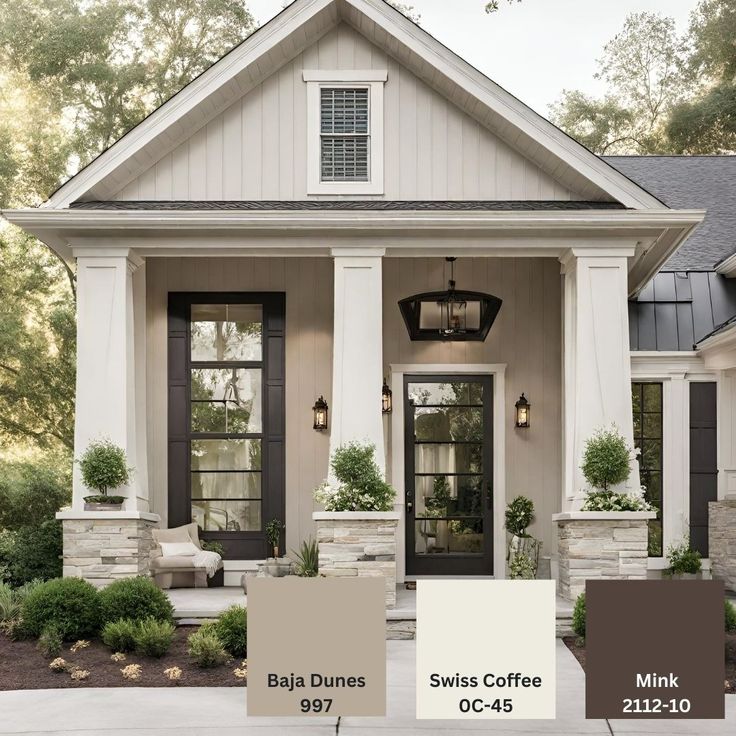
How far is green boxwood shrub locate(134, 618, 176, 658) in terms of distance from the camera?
315 inches

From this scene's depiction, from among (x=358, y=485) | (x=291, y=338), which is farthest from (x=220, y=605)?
(x=291, y=338)

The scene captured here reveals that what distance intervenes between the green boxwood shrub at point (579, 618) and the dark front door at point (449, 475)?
3.17m

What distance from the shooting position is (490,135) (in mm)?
10828

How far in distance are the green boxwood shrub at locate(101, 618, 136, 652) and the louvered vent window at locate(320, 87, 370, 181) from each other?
196 inches

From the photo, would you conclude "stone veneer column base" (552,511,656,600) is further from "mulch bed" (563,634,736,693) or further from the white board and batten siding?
the white board and batten siding

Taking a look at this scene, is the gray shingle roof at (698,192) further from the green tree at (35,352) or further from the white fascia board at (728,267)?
the green tree at (35,352)

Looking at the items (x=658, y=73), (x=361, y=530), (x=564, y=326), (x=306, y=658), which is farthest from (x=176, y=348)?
(x=658, y=73)

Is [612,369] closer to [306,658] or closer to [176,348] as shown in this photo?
[176,348]

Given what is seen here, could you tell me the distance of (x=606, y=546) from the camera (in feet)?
32.0

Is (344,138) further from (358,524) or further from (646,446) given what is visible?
(646,446)

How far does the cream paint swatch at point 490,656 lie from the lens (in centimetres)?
386

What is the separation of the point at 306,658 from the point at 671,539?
8.89 meters

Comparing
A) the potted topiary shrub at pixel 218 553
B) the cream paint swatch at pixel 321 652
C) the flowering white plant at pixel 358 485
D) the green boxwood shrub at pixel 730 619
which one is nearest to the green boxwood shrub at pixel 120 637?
the flowering white plant at pixel 358 485

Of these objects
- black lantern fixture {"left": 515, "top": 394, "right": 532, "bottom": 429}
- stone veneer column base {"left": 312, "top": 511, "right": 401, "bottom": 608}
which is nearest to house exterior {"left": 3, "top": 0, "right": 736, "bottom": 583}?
black lantern fixture {"left": 515, "top": 394, "right": 532, "bottom": 429}
